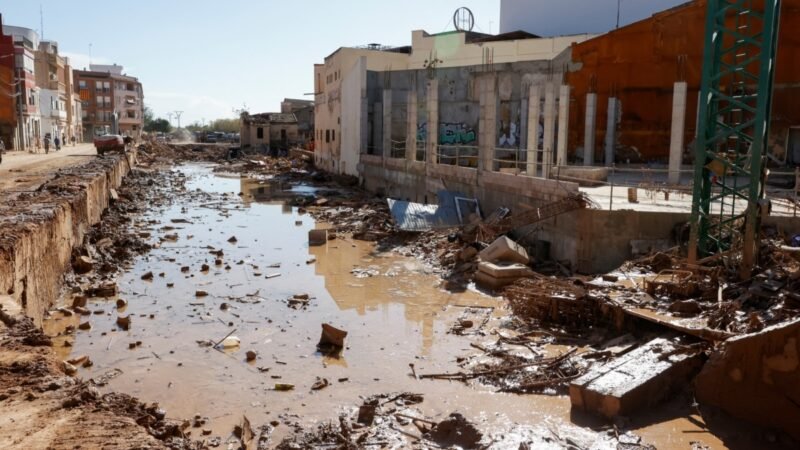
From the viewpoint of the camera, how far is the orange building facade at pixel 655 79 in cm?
2172

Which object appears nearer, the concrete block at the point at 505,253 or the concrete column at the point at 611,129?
the concrete block at the point at 505,253

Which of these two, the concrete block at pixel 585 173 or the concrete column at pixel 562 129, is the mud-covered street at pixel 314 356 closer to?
the concrete block at pixel 585 173

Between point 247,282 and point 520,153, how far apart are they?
53.7ft

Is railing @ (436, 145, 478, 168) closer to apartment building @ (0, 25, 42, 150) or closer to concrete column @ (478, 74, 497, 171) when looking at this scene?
concrete column @ (478, 74, 497, 171)

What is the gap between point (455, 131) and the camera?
109 feet

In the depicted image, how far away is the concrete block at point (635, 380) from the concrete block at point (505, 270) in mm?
5240

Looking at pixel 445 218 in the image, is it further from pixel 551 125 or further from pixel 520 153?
pixel 520 153

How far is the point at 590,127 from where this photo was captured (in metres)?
25.7

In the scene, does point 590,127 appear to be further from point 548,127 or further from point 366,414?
point 366,414

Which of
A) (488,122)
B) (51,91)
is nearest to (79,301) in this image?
(488,122)

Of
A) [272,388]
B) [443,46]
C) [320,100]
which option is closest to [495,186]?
[272,388]

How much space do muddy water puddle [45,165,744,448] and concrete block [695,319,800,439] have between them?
54 centimetres

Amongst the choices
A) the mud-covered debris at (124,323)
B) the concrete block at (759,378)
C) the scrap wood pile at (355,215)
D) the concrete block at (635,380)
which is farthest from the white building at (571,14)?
the mud-covered debris at (124,323)

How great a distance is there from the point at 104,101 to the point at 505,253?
9515cm
